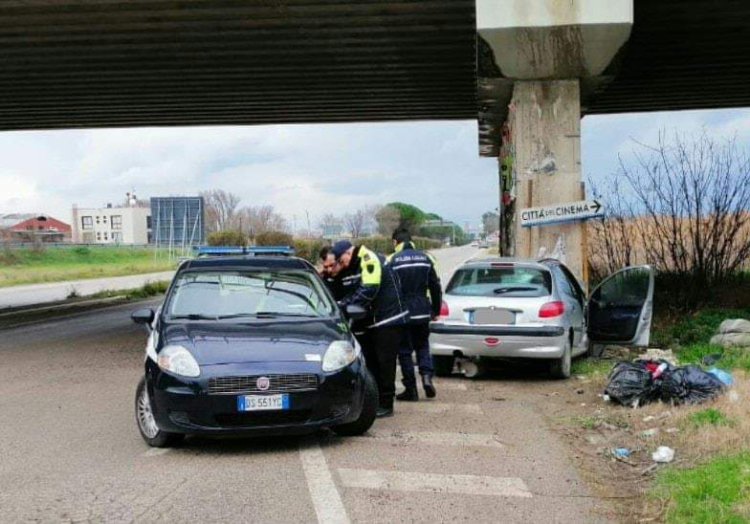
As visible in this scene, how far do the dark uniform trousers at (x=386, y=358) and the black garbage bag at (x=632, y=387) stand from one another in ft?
7.20

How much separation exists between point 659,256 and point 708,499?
A: 13061 millimetres

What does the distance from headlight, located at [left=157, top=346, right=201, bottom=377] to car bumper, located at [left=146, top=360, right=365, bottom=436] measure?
1.8 inches

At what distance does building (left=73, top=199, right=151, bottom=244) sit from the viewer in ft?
422

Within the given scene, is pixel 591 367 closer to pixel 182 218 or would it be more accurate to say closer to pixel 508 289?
pixel 508 289

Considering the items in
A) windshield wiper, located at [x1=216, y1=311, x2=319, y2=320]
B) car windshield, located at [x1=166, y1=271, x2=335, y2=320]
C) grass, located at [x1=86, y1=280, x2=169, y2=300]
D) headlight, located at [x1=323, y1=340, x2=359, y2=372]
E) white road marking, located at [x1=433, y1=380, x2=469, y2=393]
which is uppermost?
car windshield, located at [x1=166, y1=271, x2=335, y2=320]

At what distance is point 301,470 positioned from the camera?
6.04 metres

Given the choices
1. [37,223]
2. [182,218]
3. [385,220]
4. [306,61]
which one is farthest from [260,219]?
[37,223]

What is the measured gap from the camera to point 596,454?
6719mm

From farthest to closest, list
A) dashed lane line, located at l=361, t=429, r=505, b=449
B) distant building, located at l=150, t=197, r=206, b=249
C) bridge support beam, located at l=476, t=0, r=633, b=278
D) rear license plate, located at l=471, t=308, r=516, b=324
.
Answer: distant building, located at l=150, t=197, r=206, b=249 < bridge support beam, located at l=476, t=0, r=633, b=278 < rear license plate, located at l=471, t=308, r=516, b=324 < dashed lane line, located at l=361, t=429, r=505, b=449

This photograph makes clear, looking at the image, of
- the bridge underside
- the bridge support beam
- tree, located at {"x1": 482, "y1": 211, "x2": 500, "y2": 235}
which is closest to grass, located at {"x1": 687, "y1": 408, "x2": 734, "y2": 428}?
the bridge support beam

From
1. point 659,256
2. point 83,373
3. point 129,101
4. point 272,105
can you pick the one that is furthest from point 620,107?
point 83,373

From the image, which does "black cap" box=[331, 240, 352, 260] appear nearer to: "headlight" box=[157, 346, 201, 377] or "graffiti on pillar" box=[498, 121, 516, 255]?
"headlight" box=[157, 346, 201, 377]

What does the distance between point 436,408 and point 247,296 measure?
2.34 metres

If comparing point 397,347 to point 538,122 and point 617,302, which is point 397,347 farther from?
point 538,122
